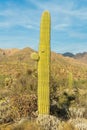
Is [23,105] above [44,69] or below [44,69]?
below

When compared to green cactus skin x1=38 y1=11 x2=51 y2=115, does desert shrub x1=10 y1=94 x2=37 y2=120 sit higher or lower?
lower

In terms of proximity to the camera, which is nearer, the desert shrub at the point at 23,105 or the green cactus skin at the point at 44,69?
the green cactus skin at the point at 44,69

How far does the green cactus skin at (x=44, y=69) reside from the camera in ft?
43.6

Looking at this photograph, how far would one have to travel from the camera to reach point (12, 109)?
1452 cm

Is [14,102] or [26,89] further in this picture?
[26,89]

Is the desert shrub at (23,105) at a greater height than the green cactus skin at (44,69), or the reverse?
the green cactus skin at (44,69)

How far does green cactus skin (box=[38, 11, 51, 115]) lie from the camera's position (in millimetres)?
13281

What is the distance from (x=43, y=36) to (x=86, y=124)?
389 centimetres

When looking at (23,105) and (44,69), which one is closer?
(44,69)

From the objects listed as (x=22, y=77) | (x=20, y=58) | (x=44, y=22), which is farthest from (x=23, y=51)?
(x=44, y=22)

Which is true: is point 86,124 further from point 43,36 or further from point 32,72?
point 32,72

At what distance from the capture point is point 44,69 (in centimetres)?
1330

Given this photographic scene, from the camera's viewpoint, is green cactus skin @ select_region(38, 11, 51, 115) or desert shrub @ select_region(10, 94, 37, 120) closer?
green cactus skin @ select_region(38, 11, 51, 115)

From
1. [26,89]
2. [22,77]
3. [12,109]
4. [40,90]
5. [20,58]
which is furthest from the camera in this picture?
[20,58]
